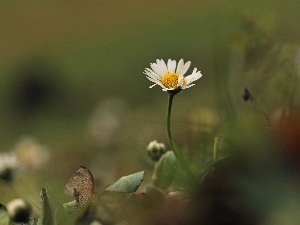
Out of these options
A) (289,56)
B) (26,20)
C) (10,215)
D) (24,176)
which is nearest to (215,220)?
(10,215)

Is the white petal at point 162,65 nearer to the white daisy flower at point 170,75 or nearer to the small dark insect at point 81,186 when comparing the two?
the white daisy flower at point 170,75

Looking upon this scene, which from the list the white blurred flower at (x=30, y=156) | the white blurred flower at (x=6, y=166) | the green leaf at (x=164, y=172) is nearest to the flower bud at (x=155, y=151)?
the green leaf at (x=164, y=172)

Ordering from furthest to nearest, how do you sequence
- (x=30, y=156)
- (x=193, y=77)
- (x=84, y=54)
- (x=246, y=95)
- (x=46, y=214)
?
(x=84, y=54), (x=30, y=156), (x=246, y=95), (x=193, y=77), (x=46, y=214)

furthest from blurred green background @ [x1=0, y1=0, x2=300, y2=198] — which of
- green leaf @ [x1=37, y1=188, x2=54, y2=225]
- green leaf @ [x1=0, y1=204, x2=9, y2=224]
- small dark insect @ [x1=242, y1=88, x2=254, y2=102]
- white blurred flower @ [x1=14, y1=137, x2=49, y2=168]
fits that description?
green leaf @ [x1=37, y1=188, x2=54, y2=225]

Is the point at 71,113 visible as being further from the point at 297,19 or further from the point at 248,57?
the point at 248,57

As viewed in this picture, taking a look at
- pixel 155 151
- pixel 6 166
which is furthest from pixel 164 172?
pixel 6 166

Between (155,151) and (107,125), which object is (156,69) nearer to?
(155,151)
